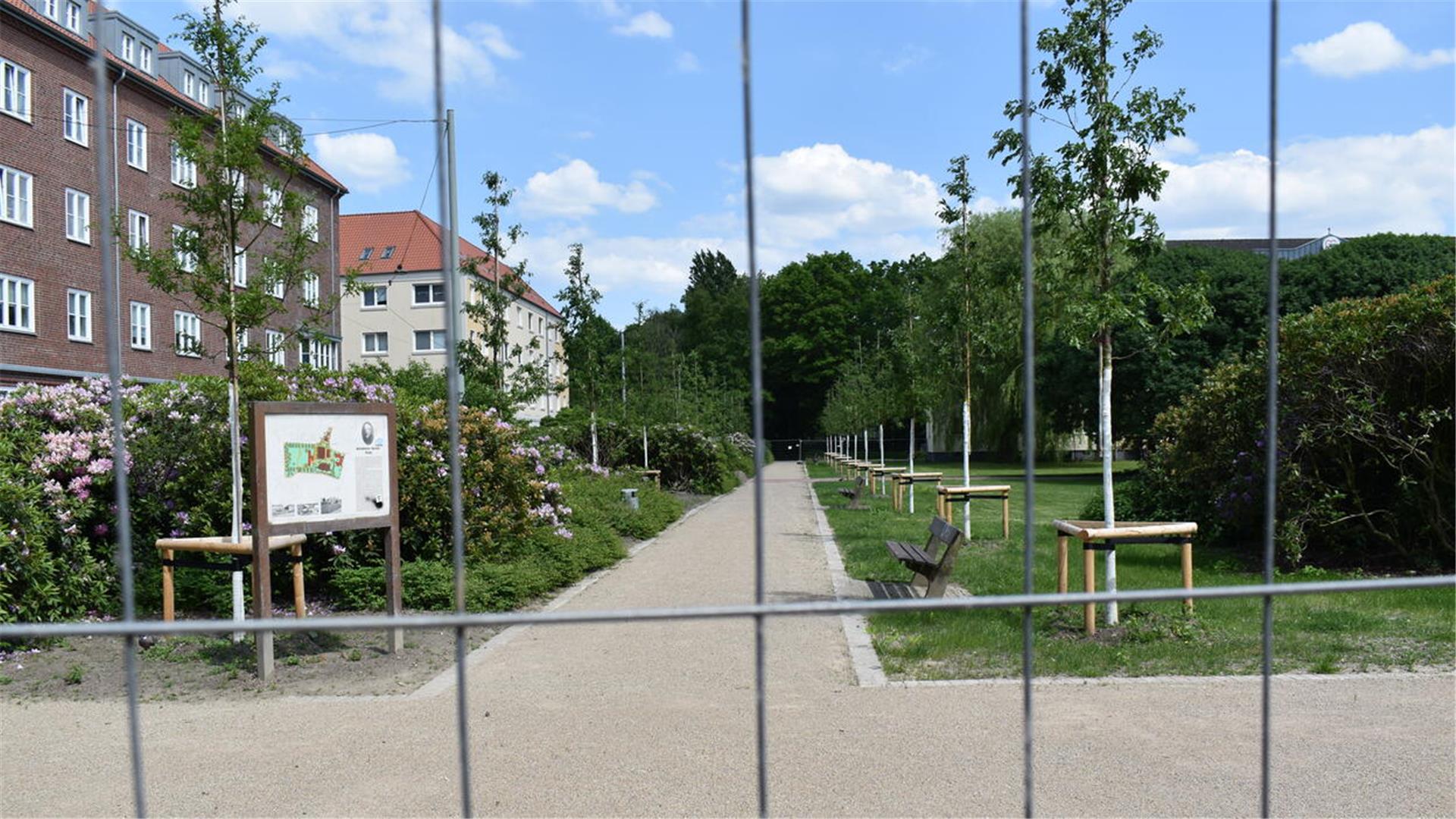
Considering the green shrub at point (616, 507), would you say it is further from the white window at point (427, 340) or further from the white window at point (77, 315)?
the white window at point (427, 340)

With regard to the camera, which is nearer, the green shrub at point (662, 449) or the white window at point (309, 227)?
the white window at point (309, 227)

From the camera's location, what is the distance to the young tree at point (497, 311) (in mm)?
19734

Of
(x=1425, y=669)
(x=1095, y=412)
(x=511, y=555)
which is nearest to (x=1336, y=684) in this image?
(x=1425, y=669)

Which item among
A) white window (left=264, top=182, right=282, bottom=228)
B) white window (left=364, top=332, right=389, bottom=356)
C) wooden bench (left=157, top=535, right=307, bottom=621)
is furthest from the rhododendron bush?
white window (left=364, top=332, right=389, bottom=356)

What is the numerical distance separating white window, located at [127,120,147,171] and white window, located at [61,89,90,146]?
105cm

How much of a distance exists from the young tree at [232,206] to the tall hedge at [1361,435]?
942cm

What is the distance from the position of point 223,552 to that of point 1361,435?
10253 mm

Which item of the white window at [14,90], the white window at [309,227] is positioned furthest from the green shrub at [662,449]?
the white window at [309,227]

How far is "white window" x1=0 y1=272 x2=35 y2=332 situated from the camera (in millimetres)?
24875

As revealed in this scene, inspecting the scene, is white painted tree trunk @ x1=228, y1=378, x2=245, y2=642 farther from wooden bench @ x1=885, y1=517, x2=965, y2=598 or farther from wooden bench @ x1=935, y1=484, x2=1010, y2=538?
wooden bench @ x1=935, y1=484, x2=1010, y2=538

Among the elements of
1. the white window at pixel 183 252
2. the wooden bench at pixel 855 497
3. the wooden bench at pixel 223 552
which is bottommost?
the wooden bench at pixel 855 497

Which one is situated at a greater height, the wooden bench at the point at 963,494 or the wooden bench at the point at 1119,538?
Answer: the wooden bench at the point at 1119,538

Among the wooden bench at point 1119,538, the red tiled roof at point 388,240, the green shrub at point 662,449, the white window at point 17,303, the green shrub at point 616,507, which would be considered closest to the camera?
the wooden bench at point 1119,538

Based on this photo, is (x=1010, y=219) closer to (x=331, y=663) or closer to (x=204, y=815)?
(x=331, y=663)
